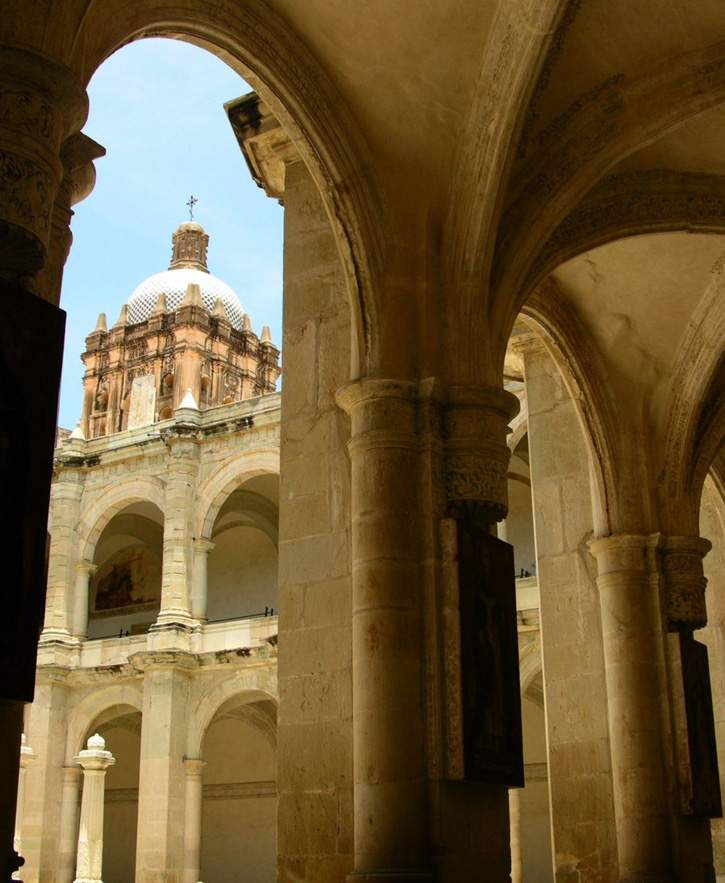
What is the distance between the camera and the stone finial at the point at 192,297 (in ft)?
117

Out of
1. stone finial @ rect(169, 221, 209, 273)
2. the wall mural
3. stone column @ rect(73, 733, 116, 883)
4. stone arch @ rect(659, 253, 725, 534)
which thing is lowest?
stone column @ rect(73, 733, 116, 883)

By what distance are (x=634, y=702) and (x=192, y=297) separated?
29066 mm

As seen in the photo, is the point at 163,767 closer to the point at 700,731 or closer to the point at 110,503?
the point at 110,503

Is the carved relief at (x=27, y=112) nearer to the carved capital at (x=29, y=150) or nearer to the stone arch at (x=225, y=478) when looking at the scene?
the carved capital at (x=29, y=150)

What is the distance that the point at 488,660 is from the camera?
5.75 metres

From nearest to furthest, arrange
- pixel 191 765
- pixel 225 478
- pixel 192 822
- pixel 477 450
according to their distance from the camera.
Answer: pixel 477 450, pixel 192 822, pixel 191 765, pixel 225 478

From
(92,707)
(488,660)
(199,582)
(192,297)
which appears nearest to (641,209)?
(488,660)

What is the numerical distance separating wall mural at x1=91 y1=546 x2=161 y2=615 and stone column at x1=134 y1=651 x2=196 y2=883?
5.28m

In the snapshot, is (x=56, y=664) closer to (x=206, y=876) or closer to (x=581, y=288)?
(x=206, y=876)

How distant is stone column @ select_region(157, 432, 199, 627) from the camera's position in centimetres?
2186

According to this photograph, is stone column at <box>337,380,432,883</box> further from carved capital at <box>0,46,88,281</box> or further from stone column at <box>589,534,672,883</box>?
stone column at <box>589,534,672,883</box>

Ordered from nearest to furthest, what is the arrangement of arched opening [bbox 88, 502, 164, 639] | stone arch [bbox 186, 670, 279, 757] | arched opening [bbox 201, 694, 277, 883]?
stone arch [bbox 186, 670, 279, 757]
arched opening [bbox 201, 694, 277, 883]
arched opening [bbox 88, 502, 164, 639]

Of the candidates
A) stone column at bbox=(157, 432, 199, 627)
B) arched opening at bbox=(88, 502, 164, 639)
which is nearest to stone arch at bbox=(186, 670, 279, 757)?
stone column at bbox=(157, 432, 199, 627)

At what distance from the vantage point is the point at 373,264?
6.40 metres
